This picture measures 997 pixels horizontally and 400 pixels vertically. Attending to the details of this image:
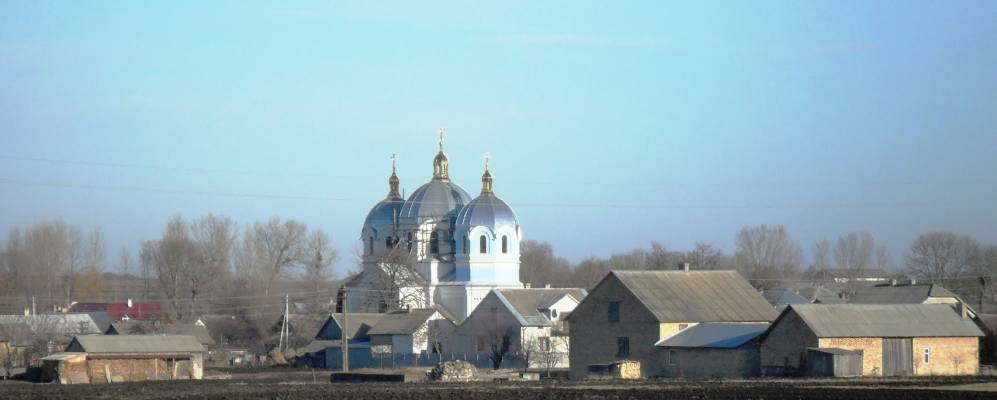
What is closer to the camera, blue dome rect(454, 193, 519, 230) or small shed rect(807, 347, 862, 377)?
small shed rect(807, 347, 862, 377)

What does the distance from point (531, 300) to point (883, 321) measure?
31.2 metres

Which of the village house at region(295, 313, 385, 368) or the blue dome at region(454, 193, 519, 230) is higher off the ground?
the blue dome at region(454, 193, 519, 230)

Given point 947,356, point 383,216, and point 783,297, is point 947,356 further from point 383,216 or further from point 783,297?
point 383,216

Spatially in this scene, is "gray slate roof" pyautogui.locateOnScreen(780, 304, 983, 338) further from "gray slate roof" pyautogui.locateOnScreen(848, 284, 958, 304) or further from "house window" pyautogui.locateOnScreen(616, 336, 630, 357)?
"gray slate roof" pyautogui.locateOnScreen(848, 284, 958, 304)

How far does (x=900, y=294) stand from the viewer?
277 ft

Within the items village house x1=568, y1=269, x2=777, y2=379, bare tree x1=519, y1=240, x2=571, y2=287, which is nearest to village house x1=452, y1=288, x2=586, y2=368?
village house x1=568, y1=269, x2=777, y2=379

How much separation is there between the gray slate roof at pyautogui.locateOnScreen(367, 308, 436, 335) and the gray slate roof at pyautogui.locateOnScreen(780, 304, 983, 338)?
1282 inches

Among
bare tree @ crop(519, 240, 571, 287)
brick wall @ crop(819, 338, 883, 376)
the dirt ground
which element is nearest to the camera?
the dirt ground

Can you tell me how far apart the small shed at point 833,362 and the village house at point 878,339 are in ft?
0.85

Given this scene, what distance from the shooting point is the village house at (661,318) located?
5281 cm

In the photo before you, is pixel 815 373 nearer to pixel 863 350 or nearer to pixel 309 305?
pixel 863 350

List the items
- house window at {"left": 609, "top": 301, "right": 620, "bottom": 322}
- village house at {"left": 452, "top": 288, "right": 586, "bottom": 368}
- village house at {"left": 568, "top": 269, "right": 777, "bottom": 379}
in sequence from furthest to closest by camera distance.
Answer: village house at {"left": 452, "top": 288, "right": 586, "bottom": 368}, house window at {"left": 609, "top": 301, "right": 620, "bottom": 322}, village house at {"left": 568, "top": 269, "right": 777, "bottom": 379}

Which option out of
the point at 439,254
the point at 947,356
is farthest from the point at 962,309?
the point at 439,254

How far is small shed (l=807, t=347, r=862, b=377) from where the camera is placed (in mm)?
47719
